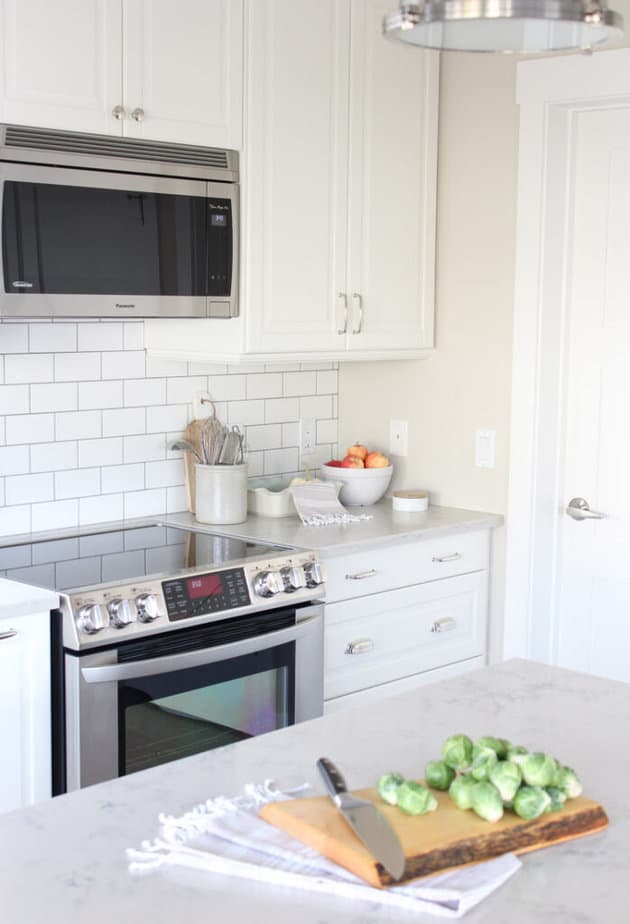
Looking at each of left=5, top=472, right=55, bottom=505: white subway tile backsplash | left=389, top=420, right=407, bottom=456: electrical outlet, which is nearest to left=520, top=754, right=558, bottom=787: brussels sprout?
left=5, top=472, right=55, bottom=505: white subway tile backsplash

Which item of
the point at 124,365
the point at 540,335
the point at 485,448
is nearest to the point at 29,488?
the point at 124,365

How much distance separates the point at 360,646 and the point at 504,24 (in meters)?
2.30

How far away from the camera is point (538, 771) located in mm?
1590

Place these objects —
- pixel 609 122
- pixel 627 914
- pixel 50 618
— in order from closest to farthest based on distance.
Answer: pixel 627 914
pixel 50 618
pixel 609 122

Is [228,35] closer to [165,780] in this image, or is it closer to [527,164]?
[527,164]

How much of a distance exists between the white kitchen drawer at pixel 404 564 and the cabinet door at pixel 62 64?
135 cm

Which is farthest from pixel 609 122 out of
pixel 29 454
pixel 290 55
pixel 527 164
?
pixel 29 454

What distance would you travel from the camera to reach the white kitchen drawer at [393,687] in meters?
3.49

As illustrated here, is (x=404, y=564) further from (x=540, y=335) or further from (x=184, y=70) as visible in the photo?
(x=184, y=70)

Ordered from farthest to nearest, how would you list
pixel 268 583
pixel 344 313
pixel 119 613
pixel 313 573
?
pixel 344 313 < pixel 313 573 < pixel 268 583 < pixel 119 613

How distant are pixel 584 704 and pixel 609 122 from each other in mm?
2176

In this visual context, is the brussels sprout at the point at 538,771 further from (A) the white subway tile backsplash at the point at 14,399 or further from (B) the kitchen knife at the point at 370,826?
(A) the white subway tile backsplash at the point at 14,399

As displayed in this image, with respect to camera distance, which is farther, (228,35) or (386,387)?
(386,387)

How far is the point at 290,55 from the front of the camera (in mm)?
3482
